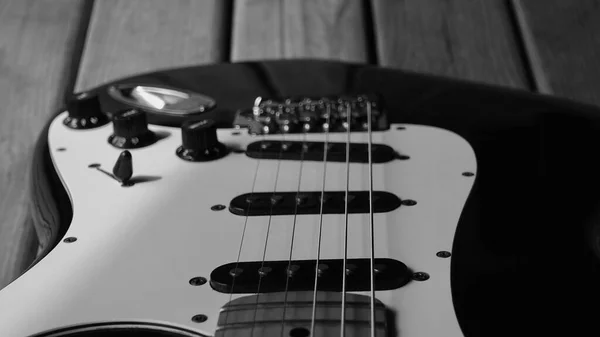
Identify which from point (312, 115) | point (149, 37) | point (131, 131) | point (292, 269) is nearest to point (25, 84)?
point (149, 37)

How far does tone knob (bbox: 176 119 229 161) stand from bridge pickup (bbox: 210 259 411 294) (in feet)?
0.73

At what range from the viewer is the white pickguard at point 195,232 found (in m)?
0.52

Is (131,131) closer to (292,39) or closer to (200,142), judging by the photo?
(200,142)

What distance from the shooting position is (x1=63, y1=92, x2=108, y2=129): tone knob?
2.81 ft

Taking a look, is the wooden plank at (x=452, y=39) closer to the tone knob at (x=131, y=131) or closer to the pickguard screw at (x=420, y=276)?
the tone knob at (x=131, y=131)

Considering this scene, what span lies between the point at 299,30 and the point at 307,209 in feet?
1.78

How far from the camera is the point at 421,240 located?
610 mm

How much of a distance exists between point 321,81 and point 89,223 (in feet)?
1.25

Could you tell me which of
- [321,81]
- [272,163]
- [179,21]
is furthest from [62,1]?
[272,163]

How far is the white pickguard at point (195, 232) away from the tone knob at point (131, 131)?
0.03 feet

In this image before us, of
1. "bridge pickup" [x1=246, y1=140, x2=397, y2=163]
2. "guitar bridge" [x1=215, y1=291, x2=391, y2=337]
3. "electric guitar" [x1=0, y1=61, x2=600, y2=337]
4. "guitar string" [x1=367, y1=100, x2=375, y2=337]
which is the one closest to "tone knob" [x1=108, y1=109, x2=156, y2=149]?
"electric guitar" [x1=0, y1=61, x2=600, y2=337]

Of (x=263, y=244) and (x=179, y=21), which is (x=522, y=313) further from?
(x=179, y=21)

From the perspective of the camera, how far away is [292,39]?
115 cm

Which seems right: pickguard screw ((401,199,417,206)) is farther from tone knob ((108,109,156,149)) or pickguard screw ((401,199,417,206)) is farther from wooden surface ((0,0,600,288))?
wooden surface ((0,0,600,288))
